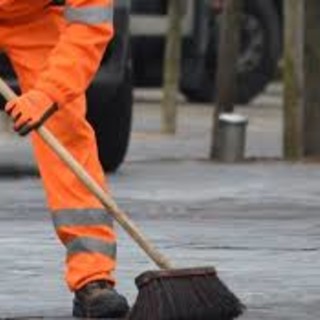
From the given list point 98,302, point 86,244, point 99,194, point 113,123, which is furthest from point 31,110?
point 113,123

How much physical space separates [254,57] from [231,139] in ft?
23.6

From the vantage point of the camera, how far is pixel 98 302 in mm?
6977

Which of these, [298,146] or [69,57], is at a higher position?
[69,57]

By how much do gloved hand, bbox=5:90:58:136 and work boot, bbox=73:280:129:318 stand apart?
57cm

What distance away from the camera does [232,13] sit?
1341 cm

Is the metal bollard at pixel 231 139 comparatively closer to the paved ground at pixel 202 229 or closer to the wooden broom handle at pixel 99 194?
the paved ground at pixel 202 229

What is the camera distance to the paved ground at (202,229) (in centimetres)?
743

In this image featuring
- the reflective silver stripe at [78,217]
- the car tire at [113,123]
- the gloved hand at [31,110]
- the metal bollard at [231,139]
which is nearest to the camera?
the gloved hand at [31,110]

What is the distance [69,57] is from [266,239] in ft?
7.66

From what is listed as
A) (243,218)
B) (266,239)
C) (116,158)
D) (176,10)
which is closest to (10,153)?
(116,158)

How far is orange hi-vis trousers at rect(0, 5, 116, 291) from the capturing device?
23.2ft

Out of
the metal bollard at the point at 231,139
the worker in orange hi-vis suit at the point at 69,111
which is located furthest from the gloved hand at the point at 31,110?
the metal bollard at the point at 231,139

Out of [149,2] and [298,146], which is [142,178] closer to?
[298,146]

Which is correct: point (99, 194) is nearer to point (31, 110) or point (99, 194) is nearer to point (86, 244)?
point (86, 244)
